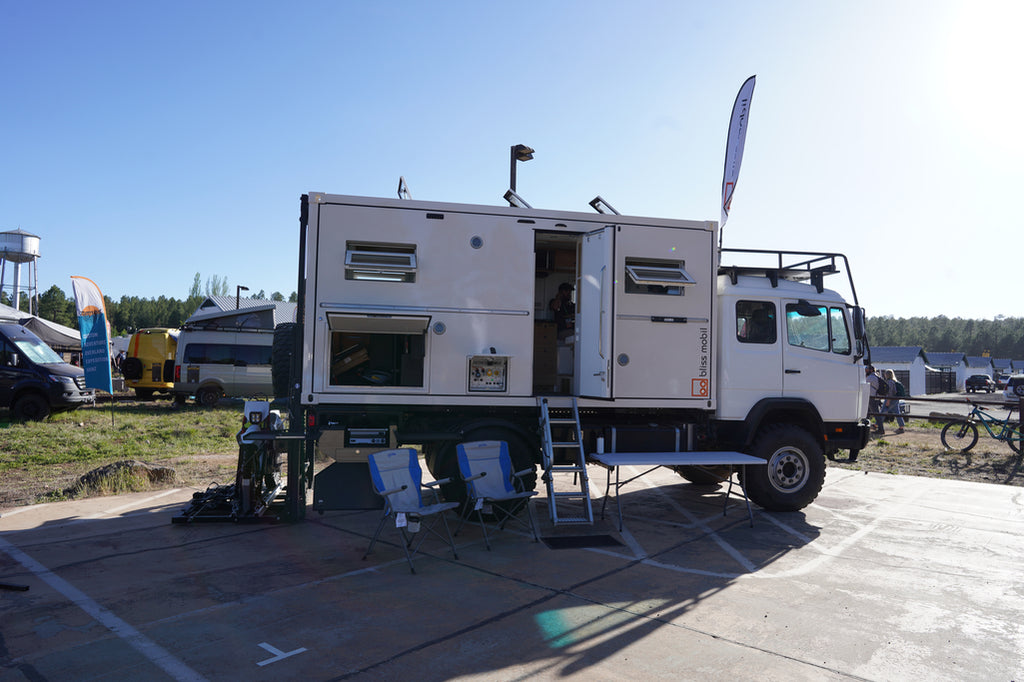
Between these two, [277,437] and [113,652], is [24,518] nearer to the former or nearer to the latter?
[277,437]

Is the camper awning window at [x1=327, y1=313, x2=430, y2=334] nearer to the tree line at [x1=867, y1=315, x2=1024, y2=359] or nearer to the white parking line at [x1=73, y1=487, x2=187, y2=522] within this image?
the white parking line at [x1=73, y1=487, x2=187, y2=522]

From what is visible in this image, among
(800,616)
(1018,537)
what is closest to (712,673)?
(800,616)

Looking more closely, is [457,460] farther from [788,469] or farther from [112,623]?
[788,469]

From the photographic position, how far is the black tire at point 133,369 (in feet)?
65.2

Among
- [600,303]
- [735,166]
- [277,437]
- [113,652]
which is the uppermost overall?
[735,166]

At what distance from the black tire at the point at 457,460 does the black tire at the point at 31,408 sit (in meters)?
12.0

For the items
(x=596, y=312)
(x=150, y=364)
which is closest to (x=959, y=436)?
(x=596, y=312)

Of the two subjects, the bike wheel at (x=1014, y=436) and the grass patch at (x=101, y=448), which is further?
the bike wheel at (x=1014, y=436)

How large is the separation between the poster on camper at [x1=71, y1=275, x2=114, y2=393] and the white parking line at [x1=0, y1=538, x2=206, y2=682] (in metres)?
7.69

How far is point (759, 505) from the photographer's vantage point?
7.29 metres

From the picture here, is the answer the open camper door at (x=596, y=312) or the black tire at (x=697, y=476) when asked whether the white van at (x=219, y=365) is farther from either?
the open camper door at (x=596, y=312)

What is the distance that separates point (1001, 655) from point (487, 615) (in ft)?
9.82

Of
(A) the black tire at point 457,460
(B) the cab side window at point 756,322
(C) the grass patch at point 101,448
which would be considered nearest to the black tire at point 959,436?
(B) the cab side window at point 756,322

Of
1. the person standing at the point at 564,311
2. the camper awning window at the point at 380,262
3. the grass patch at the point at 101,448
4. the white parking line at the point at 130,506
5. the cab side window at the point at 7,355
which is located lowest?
the white parking line at the point at 130,506
